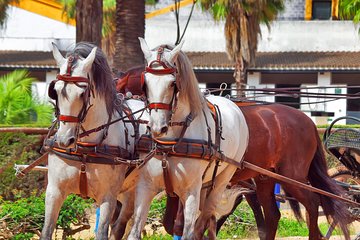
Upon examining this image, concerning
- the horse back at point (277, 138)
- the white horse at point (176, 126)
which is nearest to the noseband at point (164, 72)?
the white horse at point (176, 126)

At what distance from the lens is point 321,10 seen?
150 ft

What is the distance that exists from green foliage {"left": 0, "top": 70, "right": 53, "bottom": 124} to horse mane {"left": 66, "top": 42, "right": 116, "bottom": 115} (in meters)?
8.53

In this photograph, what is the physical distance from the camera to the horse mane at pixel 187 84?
22.8 ft

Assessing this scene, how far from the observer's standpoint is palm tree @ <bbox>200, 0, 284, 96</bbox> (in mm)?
28562

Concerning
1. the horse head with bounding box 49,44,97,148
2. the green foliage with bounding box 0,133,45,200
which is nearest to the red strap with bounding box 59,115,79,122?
the horse head with bounding box 49,44,97,148

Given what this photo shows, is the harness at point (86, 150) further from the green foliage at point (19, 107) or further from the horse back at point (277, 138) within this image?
the green foliage at point (19, 107)

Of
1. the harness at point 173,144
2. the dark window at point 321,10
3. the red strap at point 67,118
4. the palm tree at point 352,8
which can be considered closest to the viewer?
the red strap at point 67,118

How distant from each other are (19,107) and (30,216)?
6.46 m

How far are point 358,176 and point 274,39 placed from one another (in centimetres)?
2679

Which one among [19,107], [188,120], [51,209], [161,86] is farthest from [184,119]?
[19,107]

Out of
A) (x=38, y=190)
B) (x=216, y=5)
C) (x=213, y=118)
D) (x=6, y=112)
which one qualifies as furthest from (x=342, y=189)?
(x=216, y=5)

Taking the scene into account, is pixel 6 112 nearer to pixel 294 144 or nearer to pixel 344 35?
pixel 294 144

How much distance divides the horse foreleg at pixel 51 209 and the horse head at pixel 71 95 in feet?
1.68

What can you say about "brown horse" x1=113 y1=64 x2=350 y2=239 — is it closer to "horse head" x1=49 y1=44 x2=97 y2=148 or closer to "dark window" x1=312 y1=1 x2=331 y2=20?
"horse head" x1=49 y1=44 x2=97 y2=148
